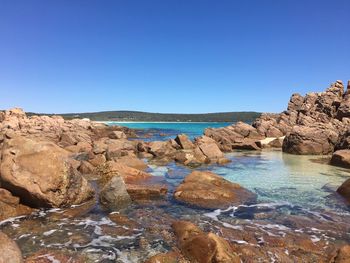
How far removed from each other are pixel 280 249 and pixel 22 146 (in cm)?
1049

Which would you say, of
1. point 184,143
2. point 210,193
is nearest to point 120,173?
point 210,193

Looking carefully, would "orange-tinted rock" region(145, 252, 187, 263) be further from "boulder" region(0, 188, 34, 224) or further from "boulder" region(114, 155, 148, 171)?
"boulder" region(114, 155, 148, 171)

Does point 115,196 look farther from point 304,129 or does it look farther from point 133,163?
point 304,129

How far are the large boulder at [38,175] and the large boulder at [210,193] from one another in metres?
4.75

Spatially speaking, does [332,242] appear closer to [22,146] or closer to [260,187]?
[260,187]

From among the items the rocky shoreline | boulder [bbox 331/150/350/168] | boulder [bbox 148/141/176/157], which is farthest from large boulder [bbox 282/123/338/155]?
the rocky shoreline

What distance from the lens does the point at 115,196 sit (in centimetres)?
1382

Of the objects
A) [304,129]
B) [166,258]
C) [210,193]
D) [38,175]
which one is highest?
[304,129]

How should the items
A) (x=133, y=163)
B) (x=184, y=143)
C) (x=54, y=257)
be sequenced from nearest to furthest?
(x=54, y=257)
(x=133, y=163)
(x=184, y=143)

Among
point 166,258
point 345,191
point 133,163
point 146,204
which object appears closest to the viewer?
point 166,258

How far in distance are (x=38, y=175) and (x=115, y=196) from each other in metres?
3.18

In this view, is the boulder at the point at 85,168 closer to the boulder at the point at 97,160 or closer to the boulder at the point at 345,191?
the boulder at the point at 97,160

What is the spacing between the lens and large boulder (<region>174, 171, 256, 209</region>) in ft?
46.9

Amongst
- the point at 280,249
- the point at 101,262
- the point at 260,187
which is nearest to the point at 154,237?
the point at 101,262
